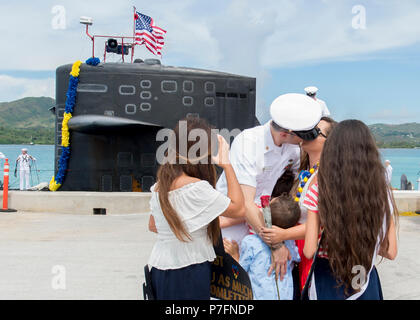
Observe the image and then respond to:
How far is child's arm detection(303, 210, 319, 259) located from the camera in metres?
2.17

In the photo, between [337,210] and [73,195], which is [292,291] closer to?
[337,210]

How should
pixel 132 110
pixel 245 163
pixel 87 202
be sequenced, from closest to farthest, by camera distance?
pixel 245 163
pixel 87 202
pixel 132 110

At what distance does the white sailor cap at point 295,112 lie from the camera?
2.43 metres

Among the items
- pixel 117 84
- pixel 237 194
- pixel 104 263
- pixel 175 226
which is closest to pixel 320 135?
pixel 237 194

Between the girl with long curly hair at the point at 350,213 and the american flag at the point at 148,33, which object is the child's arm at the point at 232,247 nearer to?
the girl with long curly hair at the point at 350,213

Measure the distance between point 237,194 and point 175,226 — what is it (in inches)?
14.6

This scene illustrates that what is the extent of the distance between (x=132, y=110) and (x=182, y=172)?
747cm

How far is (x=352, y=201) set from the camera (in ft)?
6.89

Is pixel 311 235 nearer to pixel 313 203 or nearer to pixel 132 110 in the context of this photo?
pixel 313 203

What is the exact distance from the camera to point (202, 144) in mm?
2301

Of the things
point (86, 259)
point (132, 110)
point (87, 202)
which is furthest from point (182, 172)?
point (87, 202)

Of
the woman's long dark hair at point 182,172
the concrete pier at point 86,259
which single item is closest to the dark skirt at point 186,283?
the woman's long dark hair at point 182,172

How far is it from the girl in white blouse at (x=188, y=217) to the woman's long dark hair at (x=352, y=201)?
498 millimetres

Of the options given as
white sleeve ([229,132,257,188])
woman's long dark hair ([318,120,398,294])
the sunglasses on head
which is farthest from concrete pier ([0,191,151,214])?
woman's long dark hair ([318,120,398,294])
